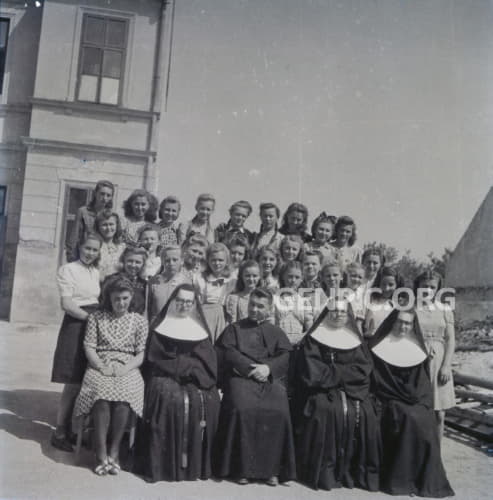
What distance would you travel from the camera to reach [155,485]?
342 cm

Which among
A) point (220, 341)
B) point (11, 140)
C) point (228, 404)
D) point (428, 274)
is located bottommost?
point (228, 404)

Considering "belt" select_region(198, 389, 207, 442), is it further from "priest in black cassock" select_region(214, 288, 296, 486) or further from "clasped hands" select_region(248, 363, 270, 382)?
"clasped hands" select_region(248, 363, 270, 382)

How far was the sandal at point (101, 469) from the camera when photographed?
138 inches

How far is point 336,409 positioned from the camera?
3791mm

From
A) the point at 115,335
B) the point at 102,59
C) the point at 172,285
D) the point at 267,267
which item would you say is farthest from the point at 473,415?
the point at 102,59

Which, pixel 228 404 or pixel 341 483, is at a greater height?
pixel 228 404

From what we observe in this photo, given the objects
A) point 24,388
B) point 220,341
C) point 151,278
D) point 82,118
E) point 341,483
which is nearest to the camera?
point 341,483

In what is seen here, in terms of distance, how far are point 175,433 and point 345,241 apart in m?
2.63

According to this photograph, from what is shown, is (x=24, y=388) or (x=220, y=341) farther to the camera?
(x=24, y=388)

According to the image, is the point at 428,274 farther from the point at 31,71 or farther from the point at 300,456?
the point at 31,71

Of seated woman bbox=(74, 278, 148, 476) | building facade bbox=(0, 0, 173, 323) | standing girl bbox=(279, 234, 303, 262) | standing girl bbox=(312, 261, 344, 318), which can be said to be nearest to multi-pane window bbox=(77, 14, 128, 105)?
building facade bbox=(0, 0, 173, 323)

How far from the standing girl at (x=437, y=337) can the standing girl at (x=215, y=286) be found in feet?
5.50

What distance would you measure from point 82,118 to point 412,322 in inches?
316

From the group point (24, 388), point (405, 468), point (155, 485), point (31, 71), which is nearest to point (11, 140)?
point (31, 71)
